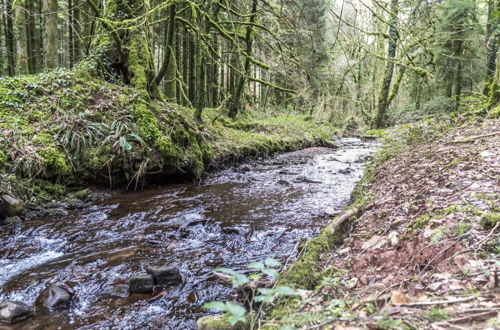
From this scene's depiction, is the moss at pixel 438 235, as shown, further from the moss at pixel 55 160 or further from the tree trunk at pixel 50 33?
the tree trunk at pixel 50 33

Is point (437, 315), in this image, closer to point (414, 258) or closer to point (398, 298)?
point (398, 298)

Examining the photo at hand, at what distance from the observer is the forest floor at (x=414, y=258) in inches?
58.8

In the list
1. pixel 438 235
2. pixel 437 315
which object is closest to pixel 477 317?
pixel 437 315

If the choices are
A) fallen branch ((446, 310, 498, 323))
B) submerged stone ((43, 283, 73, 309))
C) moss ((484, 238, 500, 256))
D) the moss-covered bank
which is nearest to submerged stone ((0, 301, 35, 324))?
submerged stone ((43, 283, 73, 309))

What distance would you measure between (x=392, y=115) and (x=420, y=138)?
1773 centimetres

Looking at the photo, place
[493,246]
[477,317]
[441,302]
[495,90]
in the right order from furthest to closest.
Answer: [495,90]
[493,246]
[441,302]
[477,317]

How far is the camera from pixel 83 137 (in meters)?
5.99

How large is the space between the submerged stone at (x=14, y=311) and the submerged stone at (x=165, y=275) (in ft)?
3.27

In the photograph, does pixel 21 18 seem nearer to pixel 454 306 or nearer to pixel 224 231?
pixel 224 231

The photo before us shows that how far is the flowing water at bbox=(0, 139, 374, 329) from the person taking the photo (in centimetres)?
277

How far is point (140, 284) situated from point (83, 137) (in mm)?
3961

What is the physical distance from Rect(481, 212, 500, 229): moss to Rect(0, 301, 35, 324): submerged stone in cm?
352

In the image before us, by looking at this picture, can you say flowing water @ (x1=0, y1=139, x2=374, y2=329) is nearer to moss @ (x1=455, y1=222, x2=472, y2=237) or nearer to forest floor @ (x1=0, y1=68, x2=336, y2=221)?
forest floor @ (x1=0, y1=68, x2=336, y2=221)

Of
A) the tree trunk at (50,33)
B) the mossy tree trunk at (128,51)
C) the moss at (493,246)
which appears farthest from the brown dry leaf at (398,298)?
the tree trunk at (50,33)
